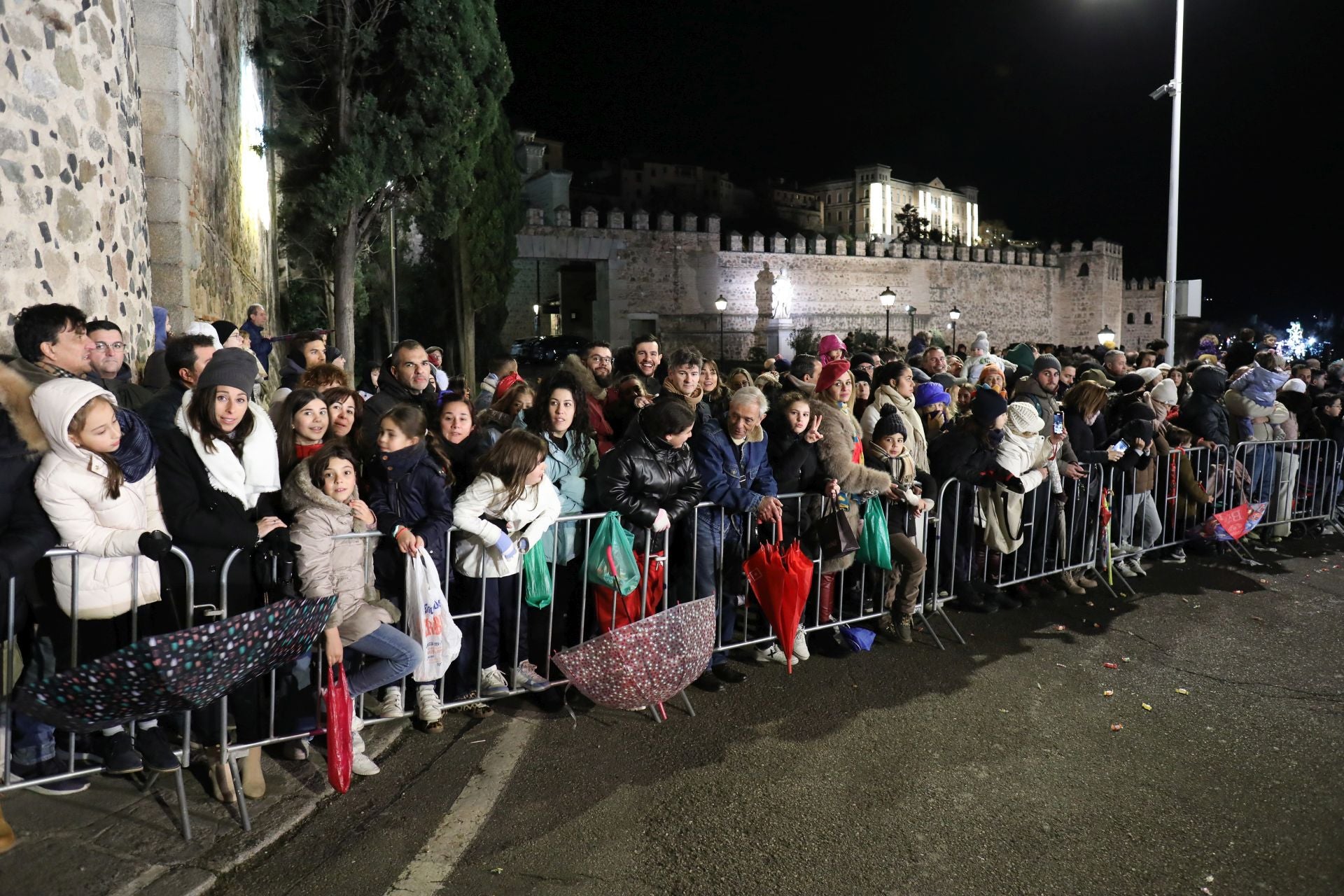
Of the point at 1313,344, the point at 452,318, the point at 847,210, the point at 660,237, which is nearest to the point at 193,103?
the point at 452,318

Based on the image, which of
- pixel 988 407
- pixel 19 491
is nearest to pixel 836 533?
pixel 988 407

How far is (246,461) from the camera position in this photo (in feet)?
11.3

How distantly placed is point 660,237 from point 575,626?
34.1m

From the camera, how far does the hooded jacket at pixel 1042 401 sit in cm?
587

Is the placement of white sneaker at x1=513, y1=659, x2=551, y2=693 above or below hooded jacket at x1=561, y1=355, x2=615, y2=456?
below

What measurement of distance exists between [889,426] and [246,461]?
3.40m

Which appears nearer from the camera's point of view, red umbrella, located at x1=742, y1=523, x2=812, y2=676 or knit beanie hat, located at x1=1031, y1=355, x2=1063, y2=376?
red umbrella, located at x1=742, y1=523, x2=812, y2=676

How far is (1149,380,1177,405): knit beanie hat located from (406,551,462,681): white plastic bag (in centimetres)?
626

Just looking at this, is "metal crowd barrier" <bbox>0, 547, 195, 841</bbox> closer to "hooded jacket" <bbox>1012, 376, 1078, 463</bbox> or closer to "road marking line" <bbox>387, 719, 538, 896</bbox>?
"road marking line" <bbox>387, 719, 538, 896</bbox>

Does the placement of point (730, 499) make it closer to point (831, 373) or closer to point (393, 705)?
point (831, 373)

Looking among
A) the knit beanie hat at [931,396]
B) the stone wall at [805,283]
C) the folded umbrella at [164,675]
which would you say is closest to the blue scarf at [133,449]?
the folded umbrella at [164,675]

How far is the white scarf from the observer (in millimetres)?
3348

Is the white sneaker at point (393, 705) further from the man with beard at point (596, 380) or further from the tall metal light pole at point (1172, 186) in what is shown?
the tall metal light pole at point (1172, 186)

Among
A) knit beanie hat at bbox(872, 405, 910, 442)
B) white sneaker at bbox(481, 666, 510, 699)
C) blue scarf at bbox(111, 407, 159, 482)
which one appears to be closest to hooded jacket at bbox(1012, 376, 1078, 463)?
knit beanie hat at bbox(872, 405, 910, 442)
